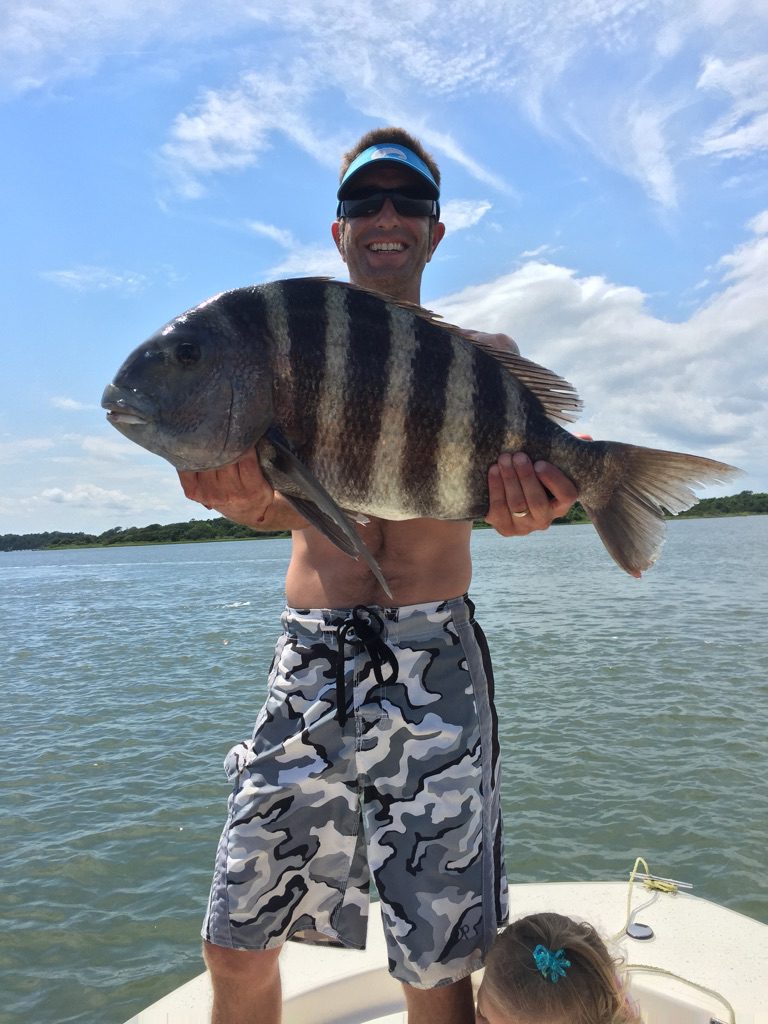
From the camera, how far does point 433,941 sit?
7.44 feet

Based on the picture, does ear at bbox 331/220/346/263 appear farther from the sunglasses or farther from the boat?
the boat

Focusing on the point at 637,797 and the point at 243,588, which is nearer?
the point at 637,797

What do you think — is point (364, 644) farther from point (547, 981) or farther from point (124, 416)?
point (547, 981)

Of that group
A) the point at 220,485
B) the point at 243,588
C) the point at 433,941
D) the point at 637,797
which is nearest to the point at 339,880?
the point at 433,941

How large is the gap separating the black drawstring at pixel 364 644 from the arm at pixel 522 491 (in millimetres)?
530

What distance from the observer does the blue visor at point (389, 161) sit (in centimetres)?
277

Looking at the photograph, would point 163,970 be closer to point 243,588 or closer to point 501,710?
point 501,710

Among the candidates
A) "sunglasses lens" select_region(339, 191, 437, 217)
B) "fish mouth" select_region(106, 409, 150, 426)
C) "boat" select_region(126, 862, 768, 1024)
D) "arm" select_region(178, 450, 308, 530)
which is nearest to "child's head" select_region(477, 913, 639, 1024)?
"boat" select_region(126, 862, 768, 1024)

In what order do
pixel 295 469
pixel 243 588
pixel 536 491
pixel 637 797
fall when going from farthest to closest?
pixel 243 588 < pixel 637 797 < pixel 536 491 < pixel 295 469

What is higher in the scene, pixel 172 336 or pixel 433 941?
pixel 172 336

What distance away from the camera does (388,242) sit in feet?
9.34

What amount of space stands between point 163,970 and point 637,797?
4.48 metres

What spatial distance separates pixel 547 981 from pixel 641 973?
1.27 metres

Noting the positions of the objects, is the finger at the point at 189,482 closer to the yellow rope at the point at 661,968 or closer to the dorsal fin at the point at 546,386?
the dorsal fin at the point at 546,386
